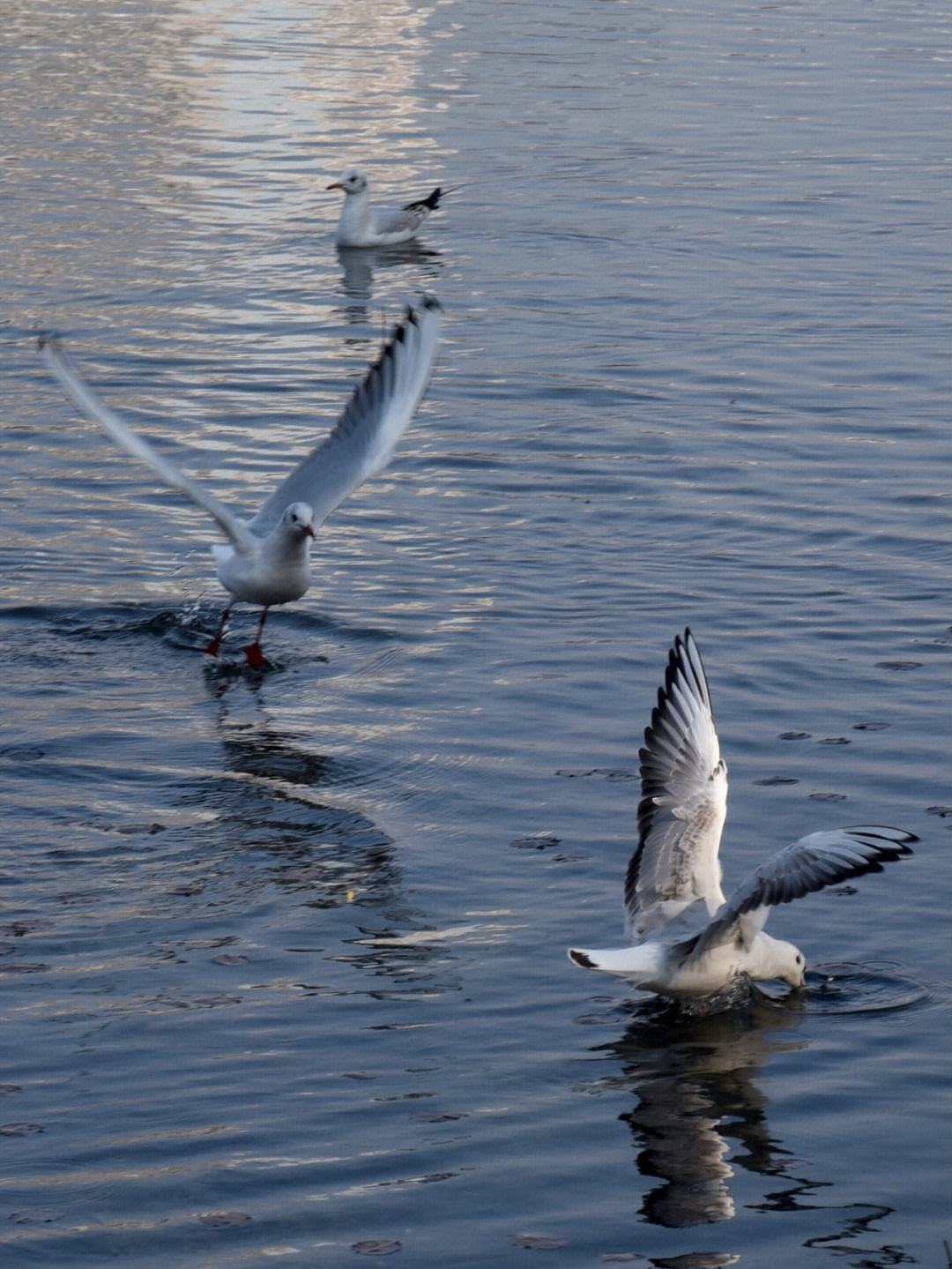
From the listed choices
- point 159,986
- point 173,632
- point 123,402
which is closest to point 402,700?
point 173,632

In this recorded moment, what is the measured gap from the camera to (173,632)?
36.3 feet

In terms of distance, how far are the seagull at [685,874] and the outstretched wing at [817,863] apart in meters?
0.35

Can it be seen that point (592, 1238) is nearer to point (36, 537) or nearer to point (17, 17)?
point (36, 537)

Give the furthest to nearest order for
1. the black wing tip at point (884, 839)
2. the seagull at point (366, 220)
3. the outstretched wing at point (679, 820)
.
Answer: the seagull at point (366, 220), the outstretched wing at point (679, 820), the black wing tip at point (884, 839)

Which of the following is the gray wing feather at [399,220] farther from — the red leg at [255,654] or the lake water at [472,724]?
the red leg at [255,654]

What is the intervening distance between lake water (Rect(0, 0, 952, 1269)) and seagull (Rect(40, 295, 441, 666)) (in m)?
0.46

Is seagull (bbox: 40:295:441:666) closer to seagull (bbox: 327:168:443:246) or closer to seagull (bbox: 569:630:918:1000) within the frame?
seagull (bbox: 569:630:918:1000)

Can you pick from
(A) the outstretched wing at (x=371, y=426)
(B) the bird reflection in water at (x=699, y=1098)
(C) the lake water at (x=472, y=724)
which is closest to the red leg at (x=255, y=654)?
(C) the lake water at (x=472, y=724)

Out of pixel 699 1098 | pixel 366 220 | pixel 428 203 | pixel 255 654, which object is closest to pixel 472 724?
pixel 255 654

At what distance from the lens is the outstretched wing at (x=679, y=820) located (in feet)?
23.1

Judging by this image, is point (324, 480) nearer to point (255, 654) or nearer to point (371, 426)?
point (371, 426)

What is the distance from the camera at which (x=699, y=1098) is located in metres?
6.55

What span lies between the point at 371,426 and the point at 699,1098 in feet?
17.5

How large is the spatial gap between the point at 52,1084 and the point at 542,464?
315 inches
